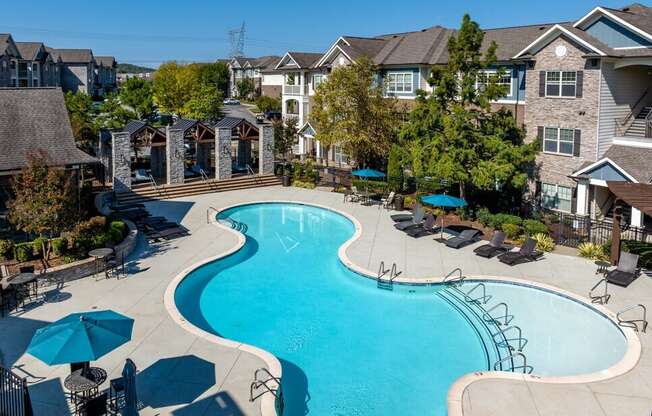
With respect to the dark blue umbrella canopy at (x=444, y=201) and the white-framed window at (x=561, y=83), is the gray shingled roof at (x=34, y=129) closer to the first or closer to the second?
the dark blue umbrella canopy at (x=444, y=201)

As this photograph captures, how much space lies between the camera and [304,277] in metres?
21.7

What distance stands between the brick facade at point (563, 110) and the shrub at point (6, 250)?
2621 cm

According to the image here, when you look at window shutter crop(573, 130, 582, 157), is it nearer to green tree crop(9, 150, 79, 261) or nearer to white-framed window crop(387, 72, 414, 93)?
white-framed window crop(387, 72, 414, 93)

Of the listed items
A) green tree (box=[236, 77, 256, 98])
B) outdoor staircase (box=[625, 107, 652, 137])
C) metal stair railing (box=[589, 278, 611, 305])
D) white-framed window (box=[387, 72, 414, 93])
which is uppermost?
green tree (box=[236, 77, 256, 98])

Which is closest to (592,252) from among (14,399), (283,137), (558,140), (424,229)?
(424,229)

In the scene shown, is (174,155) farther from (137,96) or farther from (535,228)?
(137,96)

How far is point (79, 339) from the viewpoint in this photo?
37.2ft

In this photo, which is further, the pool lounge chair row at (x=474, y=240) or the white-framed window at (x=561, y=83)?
the white-framed window at (x=561, y=83)

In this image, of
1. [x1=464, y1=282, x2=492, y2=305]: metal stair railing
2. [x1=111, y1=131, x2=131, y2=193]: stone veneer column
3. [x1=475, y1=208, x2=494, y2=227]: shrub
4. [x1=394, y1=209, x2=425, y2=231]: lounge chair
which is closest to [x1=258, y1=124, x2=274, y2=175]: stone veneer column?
[x1=111, y1=131, x2=131, y2=193]: stone veneer column

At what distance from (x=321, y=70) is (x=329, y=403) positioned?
38.7 meters

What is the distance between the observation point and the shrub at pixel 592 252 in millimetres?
22444

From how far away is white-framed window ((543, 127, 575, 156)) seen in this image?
2916 cm

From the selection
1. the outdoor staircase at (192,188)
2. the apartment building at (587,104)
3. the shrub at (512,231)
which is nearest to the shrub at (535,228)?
the shrub at (512,231)

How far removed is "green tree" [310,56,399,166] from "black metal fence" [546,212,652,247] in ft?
43.6
